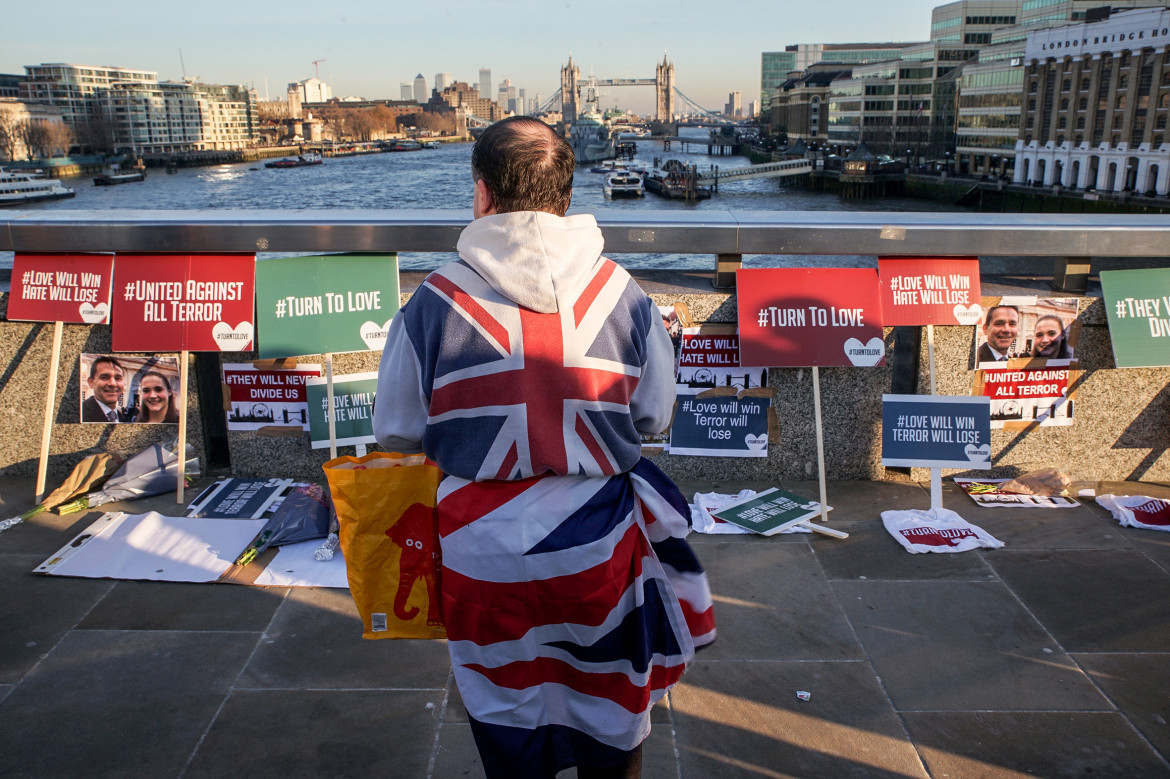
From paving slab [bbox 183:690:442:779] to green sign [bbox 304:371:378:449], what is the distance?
1.63m

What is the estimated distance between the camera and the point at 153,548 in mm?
3533

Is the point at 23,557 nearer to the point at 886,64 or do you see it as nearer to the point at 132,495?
the point at 132,495

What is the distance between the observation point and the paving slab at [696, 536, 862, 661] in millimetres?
2865

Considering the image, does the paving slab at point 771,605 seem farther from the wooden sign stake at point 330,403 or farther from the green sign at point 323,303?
the green sign at point 323,303

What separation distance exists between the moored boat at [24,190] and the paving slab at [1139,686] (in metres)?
75.8

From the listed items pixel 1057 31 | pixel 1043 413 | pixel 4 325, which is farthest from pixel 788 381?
pixel 1057 31

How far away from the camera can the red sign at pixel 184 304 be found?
3986 millimetres

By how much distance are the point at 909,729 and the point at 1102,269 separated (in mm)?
3007

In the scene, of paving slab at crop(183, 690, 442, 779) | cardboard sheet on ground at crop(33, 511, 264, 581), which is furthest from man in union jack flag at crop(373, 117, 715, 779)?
cardboard sheet on ground at crop(33, 511, 264, 581)

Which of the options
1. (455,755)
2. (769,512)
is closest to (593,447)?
(455,755)

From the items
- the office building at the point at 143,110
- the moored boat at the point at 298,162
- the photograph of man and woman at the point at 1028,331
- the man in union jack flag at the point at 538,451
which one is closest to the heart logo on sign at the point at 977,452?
the photograph of man and woman at the point at 1028,331

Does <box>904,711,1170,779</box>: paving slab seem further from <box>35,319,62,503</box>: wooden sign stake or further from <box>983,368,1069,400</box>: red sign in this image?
<box>35,319,62,503</box>: wooden sign stake

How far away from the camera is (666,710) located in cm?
255

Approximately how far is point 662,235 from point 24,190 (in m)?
79.4
